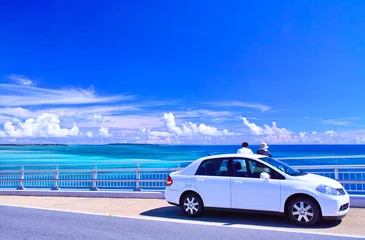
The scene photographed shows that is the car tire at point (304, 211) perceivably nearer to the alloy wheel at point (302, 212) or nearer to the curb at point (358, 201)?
the alloy wheel at point (302, 212)

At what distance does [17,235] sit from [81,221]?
1.59 m

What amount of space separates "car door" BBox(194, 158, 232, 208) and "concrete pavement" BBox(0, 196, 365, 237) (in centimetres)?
48

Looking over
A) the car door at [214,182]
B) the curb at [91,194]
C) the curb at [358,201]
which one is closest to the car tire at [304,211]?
the car door at [214,182]

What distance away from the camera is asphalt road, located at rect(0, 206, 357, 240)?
6.12 meters

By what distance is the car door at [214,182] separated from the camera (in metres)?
7.48

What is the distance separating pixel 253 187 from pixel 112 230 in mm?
3250

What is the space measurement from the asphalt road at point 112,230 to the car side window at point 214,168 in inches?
51.4

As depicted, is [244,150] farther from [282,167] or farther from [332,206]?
[332,206]

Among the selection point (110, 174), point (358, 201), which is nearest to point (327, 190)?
point (358, 201)

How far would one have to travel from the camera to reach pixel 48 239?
19.6ft

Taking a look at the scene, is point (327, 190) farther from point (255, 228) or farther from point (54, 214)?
point (54, 214)

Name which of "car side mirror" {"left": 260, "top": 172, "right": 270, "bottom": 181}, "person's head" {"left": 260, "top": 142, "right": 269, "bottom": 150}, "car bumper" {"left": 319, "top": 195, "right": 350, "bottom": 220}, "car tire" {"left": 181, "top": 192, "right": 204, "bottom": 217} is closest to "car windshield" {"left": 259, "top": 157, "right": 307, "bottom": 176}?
"car side mirror" {"left": 260, "top": 172, "right": 270, "bottom": 181}

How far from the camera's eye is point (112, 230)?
22.0 feet

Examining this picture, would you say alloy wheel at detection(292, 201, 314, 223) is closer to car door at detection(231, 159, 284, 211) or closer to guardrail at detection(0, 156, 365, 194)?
car door at detection(231, 159, 284, 211)
